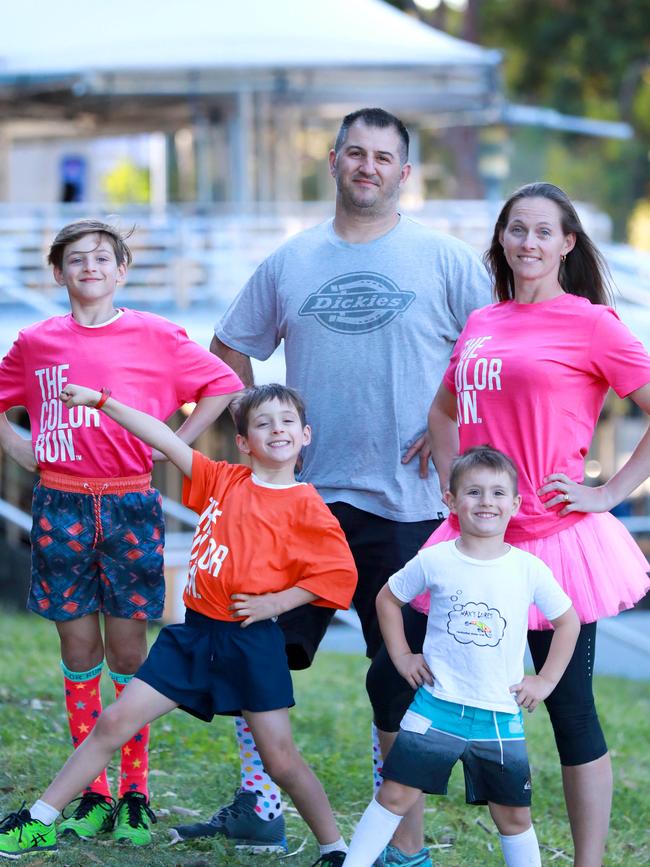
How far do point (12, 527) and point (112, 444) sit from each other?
9.81 meters

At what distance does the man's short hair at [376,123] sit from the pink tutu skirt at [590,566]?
121cm

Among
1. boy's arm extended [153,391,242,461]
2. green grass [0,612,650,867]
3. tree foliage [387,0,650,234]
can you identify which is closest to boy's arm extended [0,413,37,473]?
boy's arm extended [153,391,242,461]

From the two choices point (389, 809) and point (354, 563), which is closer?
point (389, 809)

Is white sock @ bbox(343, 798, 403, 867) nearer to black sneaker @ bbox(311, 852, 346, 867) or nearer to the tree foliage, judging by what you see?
black sneaker @ bbox(311, 852, 346, 867)

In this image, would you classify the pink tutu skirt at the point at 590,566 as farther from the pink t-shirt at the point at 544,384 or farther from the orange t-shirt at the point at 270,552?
the orange t-shirt at the point at 270,552

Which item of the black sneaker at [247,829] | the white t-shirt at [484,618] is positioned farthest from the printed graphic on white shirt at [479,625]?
the black sneaker at [247,829]

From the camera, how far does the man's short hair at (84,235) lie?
4316 millimetres

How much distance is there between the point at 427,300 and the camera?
14.1 ft

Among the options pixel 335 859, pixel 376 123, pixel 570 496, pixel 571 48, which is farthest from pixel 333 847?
pixel 571 48

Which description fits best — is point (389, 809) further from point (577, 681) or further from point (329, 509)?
point (329, 509)

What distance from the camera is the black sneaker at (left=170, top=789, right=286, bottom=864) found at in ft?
14.8

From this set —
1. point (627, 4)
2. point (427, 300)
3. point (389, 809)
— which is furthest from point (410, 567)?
point (627, 4)

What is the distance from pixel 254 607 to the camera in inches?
154

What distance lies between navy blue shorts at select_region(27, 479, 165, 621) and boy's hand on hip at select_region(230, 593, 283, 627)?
0.48 meters
